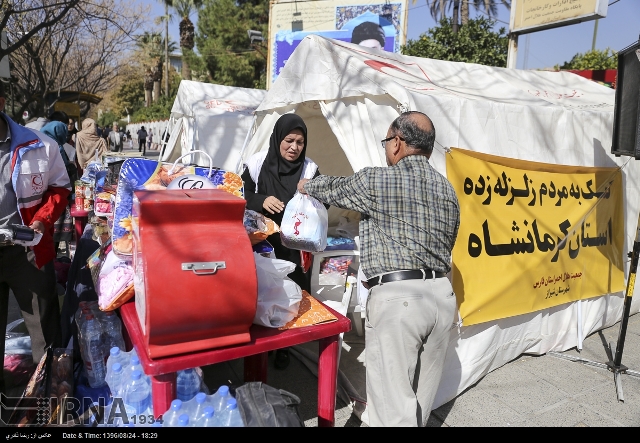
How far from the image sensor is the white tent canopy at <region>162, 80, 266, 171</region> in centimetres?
911

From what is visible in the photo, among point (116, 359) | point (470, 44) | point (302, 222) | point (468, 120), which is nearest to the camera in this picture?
point (116, 359)

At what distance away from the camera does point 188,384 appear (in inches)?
82.8

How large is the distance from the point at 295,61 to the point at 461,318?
2.67 metres

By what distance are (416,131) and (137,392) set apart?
179cm

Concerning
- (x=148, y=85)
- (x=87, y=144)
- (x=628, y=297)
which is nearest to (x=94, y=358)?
(x=628, y=297)

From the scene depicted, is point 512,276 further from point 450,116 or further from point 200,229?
point 200,229

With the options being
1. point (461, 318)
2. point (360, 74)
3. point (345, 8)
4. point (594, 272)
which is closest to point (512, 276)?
point (461, 318)

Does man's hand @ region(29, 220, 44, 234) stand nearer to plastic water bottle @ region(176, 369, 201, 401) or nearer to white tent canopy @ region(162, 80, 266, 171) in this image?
plastic water bottle @ region(176, 369, 201, 401)

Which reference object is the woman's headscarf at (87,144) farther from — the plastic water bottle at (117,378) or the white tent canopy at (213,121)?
the plastic water bottle at (117,378)

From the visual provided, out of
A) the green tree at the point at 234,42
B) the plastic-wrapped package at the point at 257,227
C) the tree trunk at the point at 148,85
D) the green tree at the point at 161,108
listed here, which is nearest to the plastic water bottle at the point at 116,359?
the plastic-wrapped package at the point at 257,227

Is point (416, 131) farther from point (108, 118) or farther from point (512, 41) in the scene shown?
point (108, 118)

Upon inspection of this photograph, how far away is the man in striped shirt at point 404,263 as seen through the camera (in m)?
2.02

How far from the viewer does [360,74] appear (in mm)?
3336

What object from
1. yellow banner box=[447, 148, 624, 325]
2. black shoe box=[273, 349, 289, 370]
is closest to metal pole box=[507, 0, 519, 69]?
yellow banner box=[447, 148, 624, 325]
